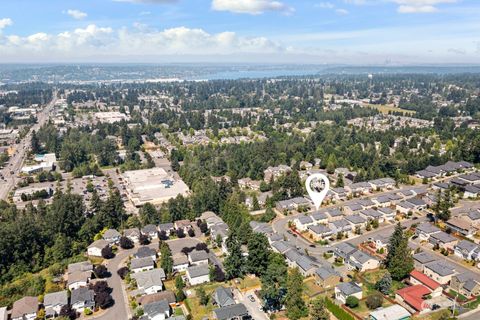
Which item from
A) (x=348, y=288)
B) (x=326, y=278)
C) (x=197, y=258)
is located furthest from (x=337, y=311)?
(x=197, y=258)

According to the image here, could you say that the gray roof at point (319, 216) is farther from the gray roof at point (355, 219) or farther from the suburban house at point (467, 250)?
the suburban house at point (467, 250)

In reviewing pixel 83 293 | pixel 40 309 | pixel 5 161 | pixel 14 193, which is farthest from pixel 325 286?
pixel 5 161

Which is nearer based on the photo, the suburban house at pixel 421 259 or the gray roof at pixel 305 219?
the suburban house at pixel 421 259

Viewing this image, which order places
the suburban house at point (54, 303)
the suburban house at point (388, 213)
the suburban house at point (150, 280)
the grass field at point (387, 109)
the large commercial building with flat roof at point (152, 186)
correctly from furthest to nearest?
the grass field at point (387, 109) < the large commercial building with flat roof at point (152, 186) < the suburban house at point (388, 213) < the suburban house at point (150, 280) < the suburban house at point (54, 303)

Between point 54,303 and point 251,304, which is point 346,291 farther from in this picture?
point 54,303

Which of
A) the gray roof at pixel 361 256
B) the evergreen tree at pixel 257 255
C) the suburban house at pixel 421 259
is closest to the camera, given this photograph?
the evergreen tree at pixel 257 255

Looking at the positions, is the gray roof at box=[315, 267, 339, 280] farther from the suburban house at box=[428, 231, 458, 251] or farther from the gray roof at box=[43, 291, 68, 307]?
the gray roof at box=[43, 291, 68, 307]

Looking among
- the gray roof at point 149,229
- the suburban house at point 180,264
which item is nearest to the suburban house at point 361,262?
the suburban house at point 180,264

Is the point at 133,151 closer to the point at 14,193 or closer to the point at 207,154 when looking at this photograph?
the point at 207,154
